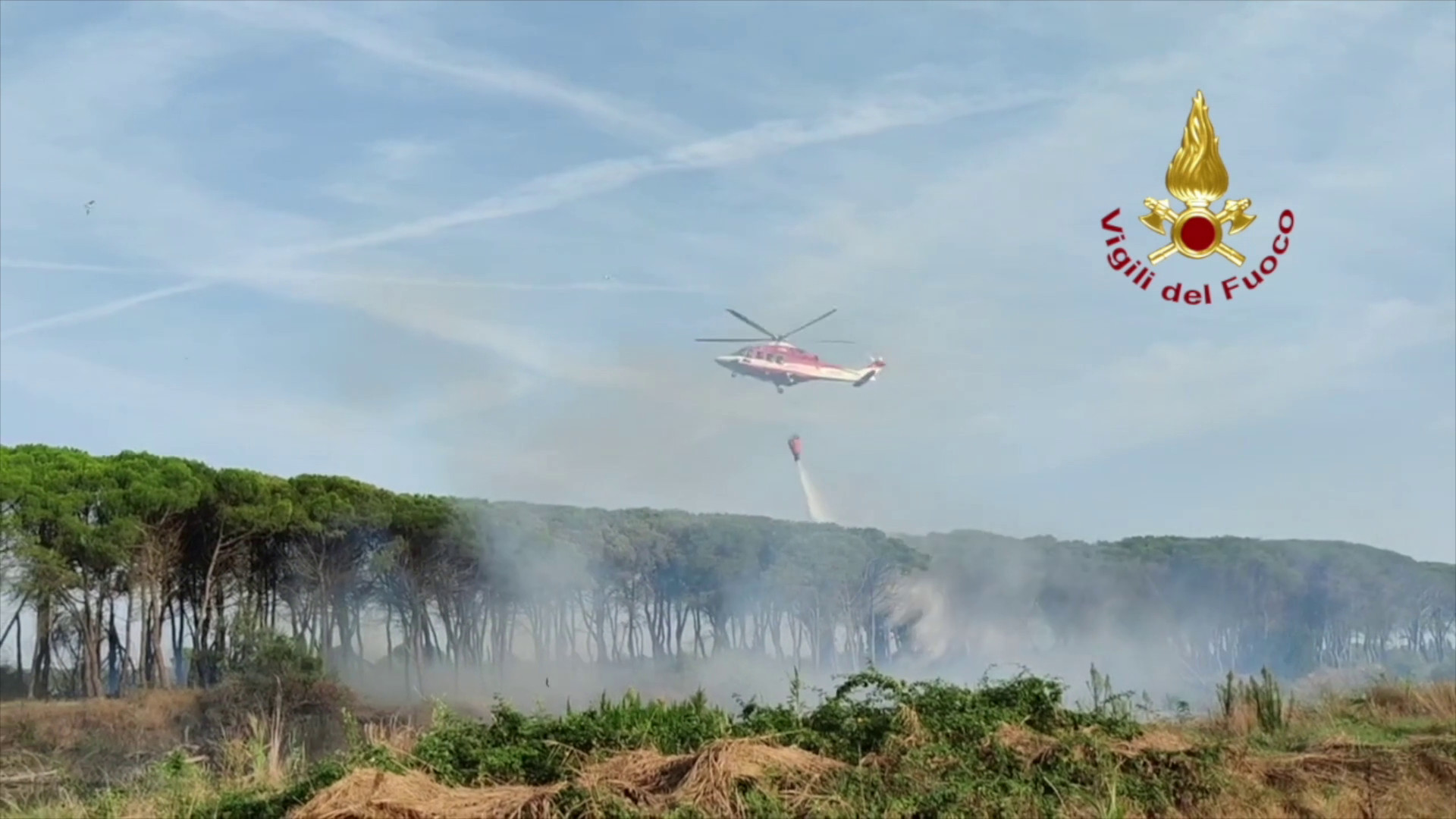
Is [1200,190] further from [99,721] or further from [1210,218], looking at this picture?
[99,721]

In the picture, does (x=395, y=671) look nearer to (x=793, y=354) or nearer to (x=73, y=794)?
(x=793, y=354)

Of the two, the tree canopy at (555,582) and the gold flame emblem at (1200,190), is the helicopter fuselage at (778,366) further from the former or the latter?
the gold flame emblem at (1200,190)

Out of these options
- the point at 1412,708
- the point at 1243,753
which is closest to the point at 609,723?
the point at 1243,753

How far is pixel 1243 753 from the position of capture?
12.1m

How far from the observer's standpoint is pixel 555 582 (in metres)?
52.8

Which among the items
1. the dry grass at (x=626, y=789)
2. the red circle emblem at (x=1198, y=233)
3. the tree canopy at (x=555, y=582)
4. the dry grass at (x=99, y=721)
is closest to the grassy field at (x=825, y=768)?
the dry grass at (x=626, y=789)

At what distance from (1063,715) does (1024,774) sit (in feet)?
5.88

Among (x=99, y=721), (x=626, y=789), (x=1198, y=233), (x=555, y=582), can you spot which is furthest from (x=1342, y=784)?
(x=555, y=582)

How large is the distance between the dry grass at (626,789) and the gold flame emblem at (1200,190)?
983 centimetres

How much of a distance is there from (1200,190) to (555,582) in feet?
126

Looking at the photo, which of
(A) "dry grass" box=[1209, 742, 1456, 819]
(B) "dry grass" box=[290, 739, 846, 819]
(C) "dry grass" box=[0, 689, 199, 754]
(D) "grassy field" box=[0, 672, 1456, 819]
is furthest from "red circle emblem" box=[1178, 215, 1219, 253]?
(C) "dry grass" box=[0, 689, 199, 754]

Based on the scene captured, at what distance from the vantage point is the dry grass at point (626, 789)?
369 inches

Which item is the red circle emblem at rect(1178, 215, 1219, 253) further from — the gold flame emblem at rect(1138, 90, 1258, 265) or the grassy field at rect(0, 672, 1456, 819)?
the grassy field at rect(0, 672, 1456, 819)

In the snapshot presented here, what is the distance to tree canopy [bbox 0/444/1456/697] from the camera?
41.9 m
